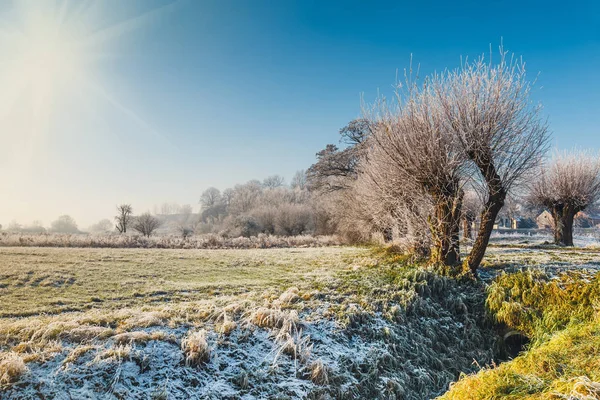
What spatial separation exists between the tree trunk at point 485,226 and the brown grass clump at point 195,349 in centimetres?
729

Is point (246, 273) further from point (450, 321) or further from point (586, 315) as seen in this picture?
point (586, 315)

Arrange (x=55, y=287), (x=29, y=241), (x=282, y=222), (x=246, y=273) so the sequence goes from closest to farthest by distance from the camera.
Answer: (x=55, y=287), (x=246, y=273), (x=29, y=241), (x=282, y=222)

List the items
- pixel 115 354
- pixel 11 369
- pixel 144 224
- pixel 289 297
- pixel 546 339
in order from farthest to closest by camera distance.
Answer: pixel 144 224, pixel 289 297, pixel 546 339, pixel 115 354, pixel 11 369

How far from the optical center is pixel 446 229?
354 inches

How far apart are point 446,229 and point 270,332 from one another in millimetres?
6152

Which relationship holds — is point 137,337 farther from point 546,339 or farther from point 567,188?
point 567,188

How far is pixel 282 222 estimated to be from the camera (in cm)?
3644

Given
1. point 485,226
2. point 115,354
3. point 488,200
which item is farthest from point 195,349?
point 488,200

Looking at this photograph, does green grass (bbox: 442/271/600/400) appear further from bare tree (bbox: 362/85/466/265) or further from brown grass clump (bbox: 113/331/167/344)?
brown grass clump (bbox: 113/331/167/344)

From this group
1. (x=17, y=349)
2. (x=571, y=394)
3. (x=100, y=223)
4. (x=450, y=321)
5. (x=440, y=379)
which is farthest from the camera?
(x=100, y=223)

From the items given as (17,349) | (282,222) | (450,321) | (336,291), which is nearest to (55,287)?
(17,349)

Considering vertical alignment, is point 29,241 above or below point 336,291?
above

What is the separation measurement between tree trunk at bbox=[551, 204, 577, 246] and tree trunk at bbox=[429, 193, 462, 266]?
15.9m

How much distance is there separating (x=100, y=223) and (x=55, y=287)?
63.2 metres
